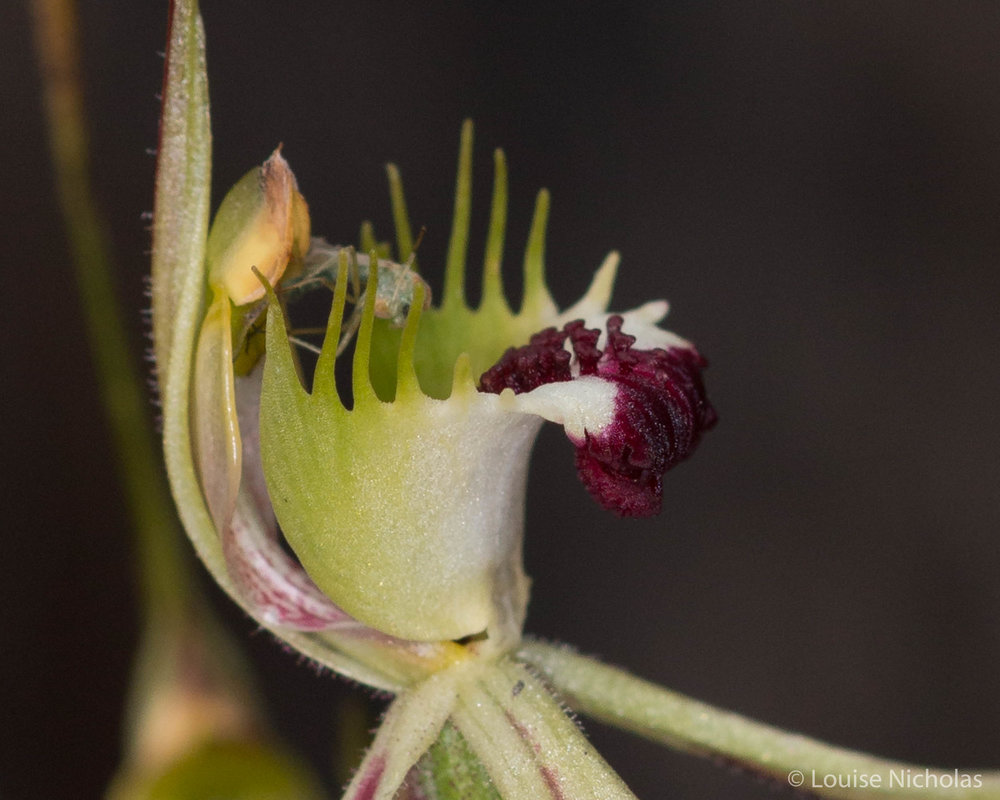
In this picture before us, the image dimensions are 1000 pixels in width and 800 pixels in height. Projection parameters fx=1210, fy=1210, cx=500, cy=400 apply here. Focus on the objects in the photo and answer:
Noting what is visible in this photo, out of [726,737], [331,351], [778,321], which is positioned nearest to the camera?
[331,351]

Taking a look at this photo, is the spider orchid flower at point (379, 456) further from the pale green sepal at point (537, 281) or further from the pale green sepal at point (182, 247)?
the pale green sepal at point (537, 281)

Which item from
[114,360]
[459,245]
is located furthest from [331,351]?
[114,360]

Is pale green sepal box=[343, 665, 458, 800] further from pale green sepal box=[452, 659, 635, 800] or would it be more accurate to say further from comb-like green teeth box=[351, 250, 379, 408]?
comb-like green teeth box=[351, 250, 379, 408]

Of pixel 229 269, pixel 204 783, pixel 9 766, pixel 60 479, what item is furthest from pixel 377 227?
pixel 229 269

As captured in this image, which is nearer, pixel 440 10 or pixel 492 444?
pixel 492 444

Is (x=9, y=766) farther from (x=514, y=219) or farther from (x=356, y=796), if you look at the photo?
(x=356, y=796)

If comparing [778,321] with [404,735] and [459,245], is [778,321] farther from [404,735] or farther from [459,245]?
[404,735]
